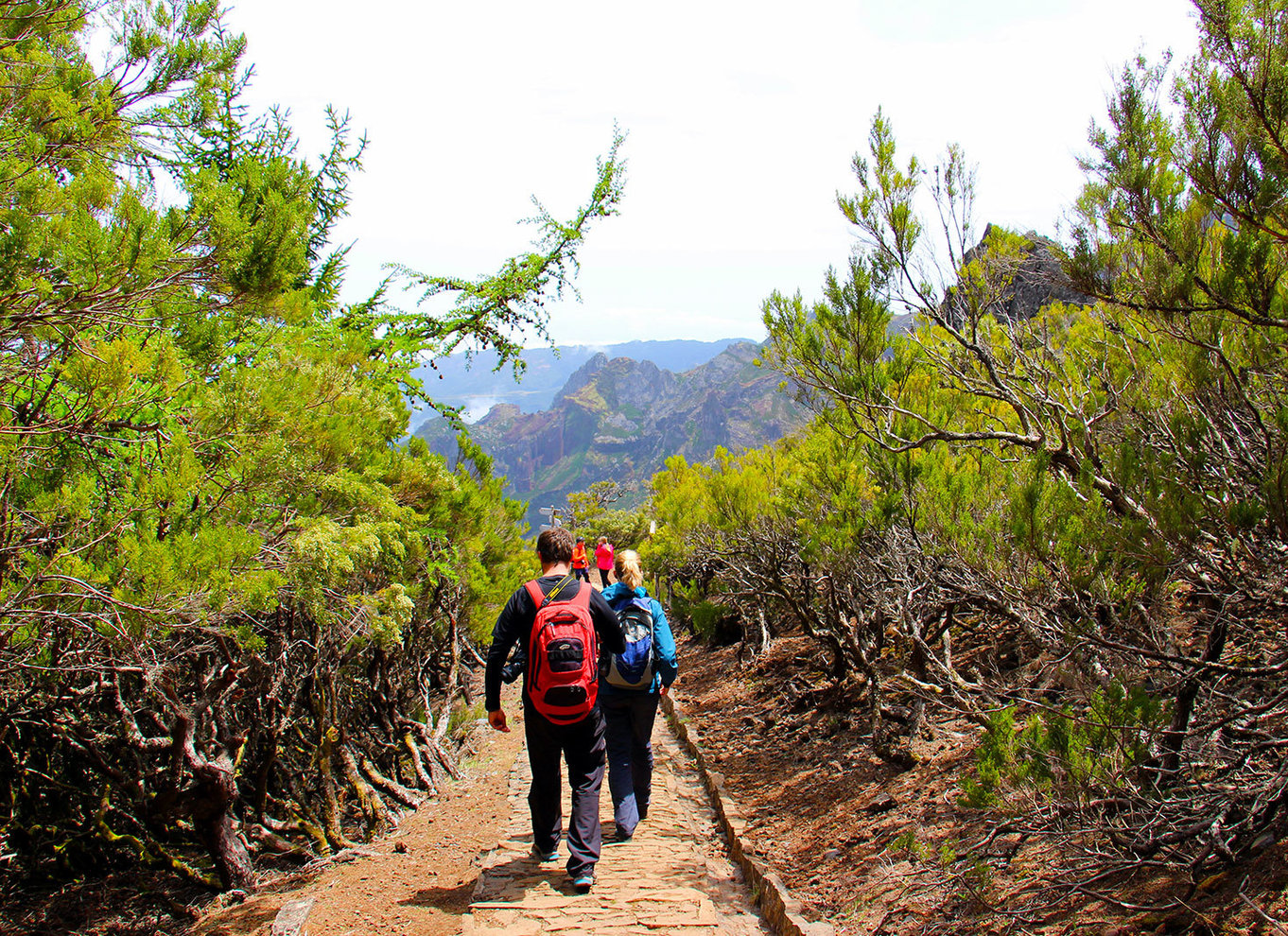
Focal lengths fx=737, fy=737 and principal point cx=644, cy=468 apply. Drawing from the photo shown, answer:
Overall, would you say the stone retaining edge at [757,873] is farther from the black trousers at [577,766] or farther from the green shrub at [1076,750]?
the green shrub at [1076,750]

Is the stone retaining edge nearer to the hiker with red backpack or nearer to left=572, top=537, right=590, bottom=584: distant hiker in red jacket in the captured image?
the hiker with red backpack

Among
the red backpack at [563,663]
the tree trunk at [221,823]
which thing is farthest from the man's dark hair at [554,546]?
the tree trunk at [221,823]

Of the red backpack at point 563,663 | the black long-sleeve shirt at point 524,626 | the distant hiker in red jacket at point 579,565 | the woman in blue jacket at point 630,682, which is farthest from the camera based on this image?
the woman in blue jacket at point 630,682

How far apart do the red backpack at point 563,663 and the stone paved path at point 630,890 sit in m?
0.82

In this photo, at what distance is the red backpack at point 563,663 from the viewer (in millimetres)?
3490

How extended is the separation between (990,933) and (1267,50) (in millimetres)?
3529

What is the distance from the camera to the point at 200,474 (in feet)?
9.99

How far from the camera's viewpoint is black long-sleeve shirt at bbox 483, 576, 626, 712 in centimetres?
362

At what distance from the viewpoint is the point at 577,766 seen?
3.61 m

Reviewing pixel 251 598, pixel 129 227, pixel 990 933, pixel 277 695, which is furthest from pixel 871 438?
pixel 277 695

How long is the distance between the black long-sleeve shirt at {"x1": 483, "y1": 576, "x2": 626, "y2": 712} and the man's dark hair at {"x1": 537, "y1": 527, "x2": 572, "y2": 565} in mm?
122

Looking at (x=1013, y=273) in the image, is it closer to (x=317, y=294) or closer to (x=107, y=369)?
(x=107, y=369)

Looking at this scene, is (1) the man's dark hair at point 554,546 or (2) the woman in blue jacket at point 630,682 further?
(2) the woman in blue jacket at point 630,682

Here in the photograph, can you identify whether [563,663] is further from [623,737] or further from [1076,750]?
[1076,750]
